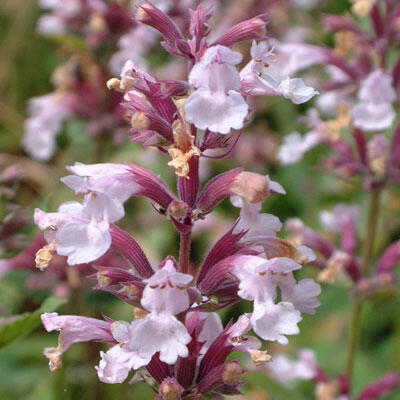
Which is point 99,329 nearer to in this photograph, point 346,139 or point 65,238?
point 65,238

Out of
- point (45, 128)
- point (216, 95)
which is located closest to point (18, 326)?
point (216, 95)

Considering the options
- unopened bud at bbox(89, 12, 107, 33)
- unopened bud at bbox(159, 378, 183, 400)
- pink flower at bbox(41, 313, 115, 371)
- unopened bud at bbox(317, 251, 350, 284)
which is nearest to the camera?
unopened bud at bbox(159, 378, 183, 400)

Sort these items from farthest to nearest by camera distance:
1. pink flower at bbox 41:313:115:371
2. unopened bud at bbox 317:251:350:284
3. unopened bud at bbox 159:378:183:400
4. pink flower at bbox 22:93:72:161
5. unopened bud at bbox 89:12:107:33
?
pink flower at bbox 22:93:72:161 < unopened bud at bbox 89:12:107:33 < unopened bud at bbox 317:251:350:284 < pink flower at bbox 41:313:115:371 < unopened bud at bbox 159:378:183:400

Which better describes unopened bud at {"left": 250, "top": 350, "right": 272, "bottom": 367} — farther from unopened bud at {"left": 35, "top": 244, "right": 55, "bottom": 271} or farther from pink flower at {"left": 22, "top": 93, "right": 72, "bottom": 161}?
pink flower at {"left": 22, "top": 93, "right": 72, "bottom": 161}

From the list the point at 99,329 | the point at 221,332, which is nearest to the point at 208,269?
the point at 221,332

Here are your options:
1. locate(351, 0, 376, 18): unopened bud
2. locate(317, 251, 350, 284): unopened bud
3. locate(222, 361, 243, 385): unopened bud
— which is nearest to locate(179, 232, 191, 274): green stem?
locate(222, 361, 243, 385): unopened bud

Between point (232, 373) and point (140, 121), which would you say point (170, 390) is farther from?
point (140, 121)

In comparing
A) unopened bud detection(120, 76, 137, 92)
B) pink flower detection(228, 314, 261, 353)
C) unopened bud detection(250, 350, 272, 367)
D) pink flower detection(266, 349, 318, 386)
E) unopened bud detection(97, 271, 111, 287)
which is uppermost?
unopened bud detection(120, 76, 137, 92)

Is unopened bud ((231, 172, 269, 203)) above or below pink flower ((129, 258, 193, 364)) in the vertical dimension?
above
